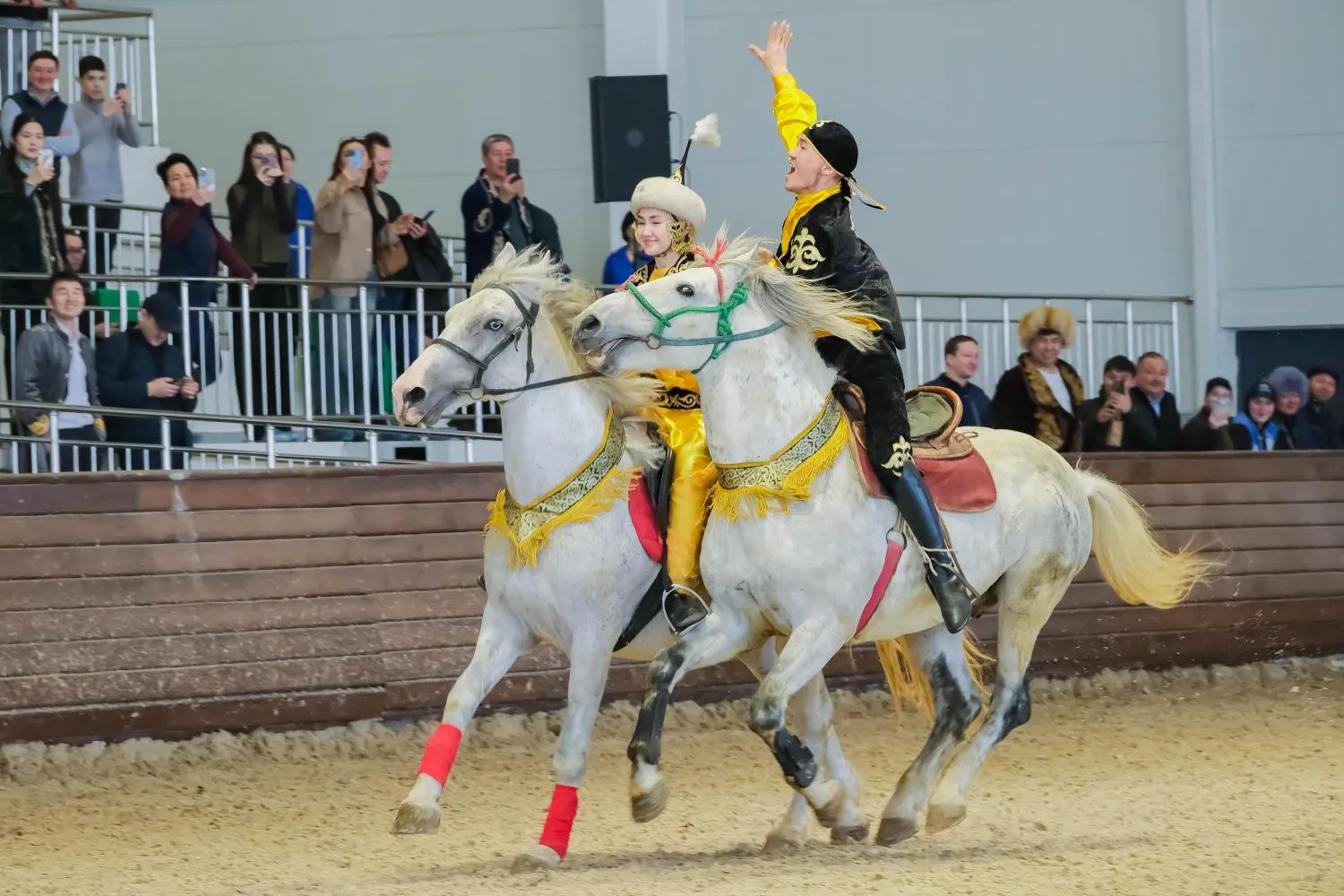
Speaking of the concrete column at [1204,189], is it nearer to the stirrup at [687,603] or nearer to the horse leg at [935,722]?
the horse leg at [935,722]

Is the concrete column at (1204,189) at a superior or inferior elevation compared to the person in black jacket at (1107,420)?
superior

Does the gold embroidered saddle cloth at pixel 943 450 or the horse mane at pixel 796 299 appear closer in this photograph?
the horse mane at pixel 796 299

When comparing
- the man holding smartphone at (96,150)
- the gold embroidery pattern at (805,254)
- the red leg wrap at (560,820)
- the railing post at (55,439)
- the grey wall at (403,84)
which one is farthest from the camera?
the grey wall at (403,84)

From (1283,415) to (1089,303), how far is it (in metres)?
1.67

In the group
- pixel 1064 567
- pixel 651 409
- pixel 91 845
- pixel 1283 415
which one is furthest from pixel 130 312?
pixel 1283 415

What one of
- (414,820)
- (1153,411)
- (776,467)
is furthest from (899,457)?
(1153,411)

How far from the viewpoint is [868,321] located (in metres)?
5.65

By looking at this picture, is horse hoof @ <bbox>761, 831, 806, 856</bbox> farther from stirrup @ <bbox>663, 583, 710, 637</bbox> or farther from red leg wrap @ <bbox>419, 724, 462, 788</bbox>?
red leg wrap @ <bbox>419, 724, 462, 788</bbox>

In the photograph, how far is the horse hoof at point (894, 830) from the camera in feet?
19.5

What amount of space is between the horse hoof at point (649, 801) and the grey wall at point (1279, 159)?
922 centimetres

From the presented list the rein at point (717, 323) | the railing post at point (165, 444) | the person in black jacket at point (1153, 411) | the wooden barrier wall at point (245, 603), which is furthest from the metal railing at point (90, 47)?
the rein at point (717, 323)

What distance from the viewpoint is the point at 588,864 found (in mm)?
5770

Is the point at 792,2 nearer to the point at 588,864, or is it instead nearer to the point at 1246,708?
the point at 1246,708

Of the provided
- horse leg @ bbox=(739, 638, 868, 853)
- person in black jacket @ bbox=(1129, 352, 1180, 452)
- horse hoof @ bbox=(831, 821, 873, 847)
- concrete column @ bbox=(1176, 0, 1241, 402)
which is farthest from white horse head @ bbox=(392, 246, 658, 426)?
concrete column @ bbox=(1176, 0, 1241, 402)
